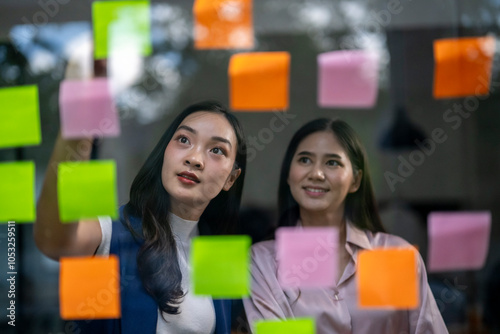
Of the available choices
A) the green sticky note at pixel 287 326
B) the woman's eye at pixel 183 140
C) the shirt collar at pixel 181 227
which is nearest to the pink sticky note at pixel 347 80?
the woman's eye at pixel 183 140

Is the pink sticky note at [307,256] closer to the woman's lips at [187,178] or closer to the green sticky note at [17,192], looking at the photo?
the woman's lips at [187,178]

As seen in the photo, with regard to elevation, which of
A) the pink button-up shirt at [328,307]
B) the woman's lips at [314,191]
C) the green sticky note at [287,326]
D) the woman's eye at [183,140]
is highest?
the woman's eye at [183,140]

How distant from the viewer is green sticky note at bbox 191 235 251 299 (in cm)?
158

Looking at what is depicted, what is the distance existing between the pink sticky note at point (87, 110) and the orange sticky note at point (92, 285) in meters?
0.35

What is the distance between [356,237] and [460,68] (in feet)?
1.92

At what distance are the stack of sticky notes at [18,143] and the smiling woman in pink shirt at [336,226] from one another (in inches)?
26.2

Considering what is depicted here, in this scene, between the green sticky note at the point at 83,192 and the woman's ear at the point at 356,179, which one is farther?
the woman's ear at the point at 356,179

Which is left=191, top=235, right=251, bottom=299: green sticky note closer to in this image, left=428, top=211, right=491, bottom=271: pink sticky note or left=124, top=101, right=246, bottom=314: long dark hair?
left=124, top=101, right=246, bottom=314: long dark hair

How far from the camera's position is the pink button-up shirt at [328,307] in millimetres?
1624

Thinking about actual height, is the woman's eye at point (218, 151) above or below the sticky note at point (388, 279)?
above

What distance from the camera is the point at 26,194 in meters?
1.62

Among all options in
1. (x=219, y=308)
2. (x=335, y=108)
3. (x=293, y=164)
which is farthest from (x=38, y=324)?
(x=335, y=108)

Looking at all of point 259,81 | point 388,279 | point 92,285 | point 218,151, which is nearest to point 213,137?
point 218,151

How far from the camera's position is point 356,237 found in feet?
5.49
